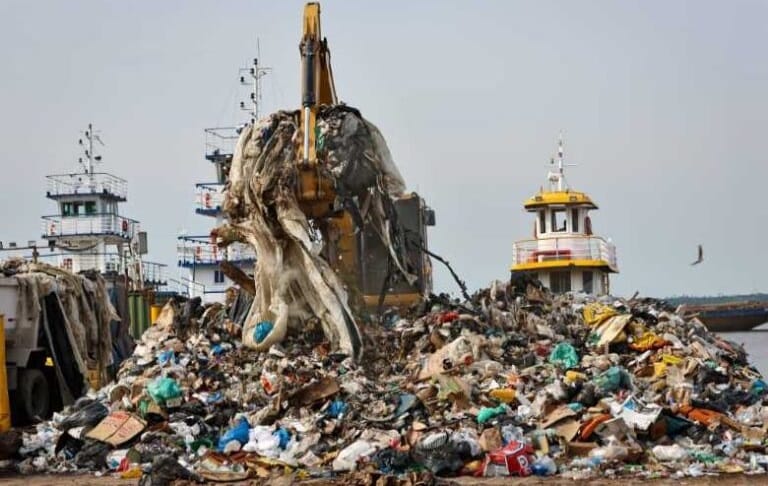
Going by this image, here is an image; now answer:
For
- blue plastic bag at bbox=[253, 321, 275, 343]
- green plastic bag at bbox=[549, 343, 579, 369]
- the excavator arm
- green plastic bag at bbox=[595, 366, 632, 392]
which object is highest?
the excavator arm

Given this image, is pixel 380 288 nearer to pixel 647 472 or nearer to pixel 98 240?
pixel 647 472

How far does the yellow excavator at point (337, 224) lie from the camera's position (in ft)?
42.3

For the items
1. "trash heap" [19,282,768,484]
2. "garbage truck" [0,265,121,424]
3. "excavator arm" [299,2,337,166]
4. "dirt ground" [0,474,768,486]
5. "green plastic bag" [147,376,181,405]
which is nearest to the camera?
"dirt ground" [0,474,768,486]

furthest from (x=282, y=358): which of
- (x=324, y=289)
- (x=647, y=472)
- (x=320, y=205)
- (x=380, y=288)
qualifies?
(x=647, y=472)

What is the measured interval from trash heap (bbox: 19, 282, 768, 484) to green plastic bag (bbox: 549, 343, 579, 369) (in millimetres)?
20

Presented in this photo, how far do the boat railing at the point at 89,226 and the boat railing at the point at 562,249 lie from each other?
63.8ft

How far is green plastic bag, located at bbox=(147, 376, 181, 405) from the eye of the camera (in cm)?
1079

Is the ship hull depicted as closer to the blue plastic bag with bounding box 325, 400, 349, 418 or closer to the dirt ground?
the blue plastic bag with bounding box 325, 400, 349, 418

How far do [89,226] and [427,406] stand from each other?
30.4 m

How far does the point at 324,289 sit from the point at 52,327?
3736 millimetres

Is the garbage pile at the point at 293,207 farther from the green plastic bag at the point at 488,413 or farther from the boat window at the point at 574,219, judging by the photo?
the boat window at the point at 574,219

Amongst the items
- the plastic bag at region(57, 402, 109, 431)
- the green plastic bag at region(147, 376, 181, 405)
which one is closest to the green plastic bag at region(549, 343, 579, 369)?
the green plastic bag at region(147, 376, 181, 405)

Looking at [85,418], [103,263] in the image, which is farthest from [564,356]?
[103,263]

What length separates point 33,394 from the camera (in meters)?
13.2
